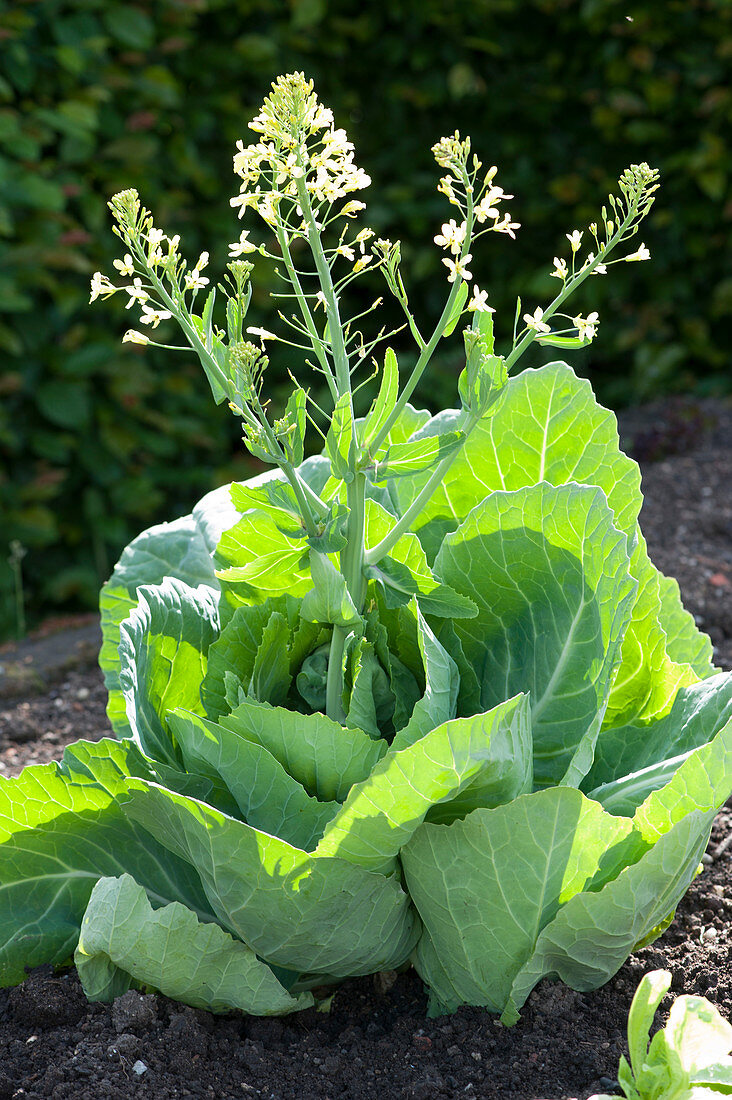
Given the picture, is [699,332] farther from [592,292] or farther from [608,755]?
[608,755]

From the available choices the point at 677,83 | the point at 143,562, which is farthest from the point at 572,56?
the point at 143,562

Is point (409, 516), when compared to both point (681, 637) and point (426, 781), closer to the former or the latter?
point (426, 781)

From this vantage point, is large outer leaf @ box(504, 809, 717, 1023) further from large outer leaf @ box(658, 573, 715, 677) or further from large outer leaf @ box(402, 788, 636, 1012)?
large outer leaf @ box(658, 573, 715, 677)

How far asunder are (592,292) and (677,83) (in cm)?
103

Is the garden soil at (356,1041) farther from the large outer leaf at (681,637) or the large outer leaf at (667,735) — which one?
the large outer leaf at (681,637)

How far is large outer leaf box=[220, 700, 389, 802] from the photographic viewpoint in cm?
157

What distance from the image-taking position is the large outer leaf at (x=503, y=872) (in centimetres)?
150

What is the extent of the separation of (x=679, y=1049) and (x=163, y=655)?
0.98m

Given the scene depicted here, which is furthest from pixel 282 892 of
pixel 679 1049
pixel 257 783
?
pixel 679 1049

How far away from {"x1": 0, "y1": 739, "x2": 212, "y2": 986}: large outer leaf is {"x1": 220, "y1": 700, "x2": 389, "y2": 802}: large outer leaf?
0.68 feet

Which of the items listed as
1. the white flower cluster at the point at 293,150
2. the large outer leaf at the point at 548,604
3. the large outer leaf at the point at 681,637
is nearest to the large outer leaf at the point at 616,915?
the large outer leaf at the point at 548,604

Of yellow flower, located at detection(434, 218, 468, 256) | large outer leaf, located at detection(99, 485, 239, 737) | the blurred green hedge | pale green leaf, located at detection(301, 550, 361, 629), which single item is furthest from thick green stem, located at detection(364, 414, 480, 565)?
the blurred green hedge

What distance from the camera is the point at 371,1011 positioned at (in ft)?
5.94

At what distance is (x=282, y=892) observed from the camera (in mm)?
1541
